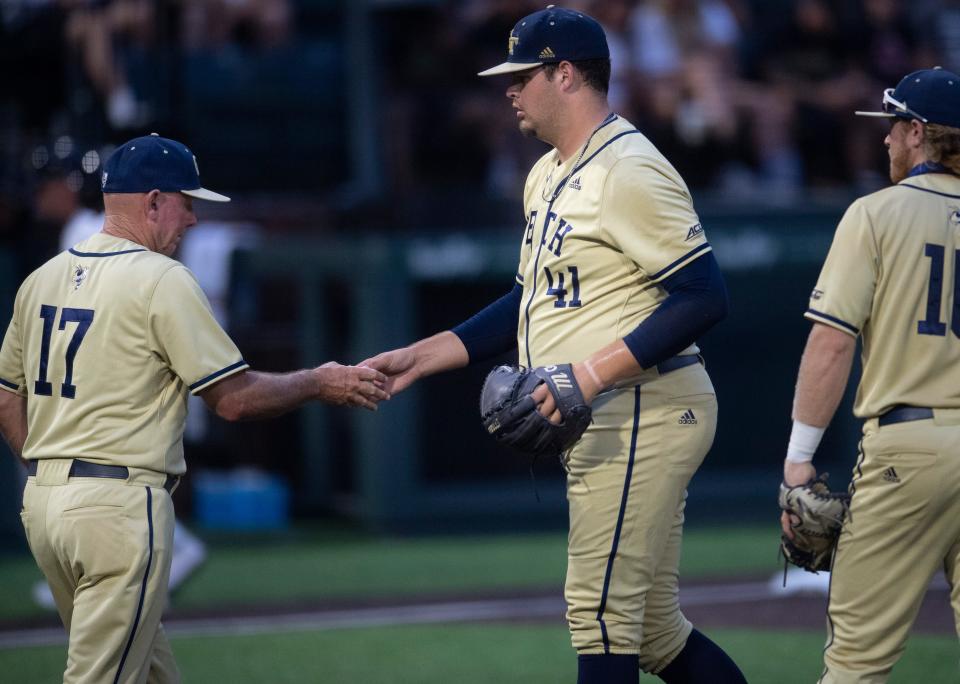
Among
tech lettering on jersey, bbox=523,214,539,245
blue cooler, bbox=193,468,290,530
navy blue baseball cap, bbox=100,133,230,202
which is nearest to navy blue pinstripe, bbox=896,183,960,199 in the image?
tech lettering on jersey, bbox=523,214,539,245

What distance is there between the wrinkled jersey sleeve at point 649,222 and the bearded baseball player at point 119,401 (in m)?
1.12

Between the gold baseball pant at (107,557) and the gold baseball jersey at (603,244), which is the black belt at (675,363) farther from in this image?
the gold baseball pant at (107,557)

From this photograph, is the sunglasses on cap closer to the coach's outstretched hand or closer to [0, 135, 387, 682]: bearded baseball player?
the coach's outstretched hand

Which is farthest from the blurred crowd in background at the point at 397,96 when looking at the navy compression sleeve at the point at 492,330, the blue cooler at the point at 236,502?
the navy compression sleeve at the point at 492,330

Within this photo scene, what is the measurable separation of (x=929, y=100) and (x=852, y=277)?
580 mm

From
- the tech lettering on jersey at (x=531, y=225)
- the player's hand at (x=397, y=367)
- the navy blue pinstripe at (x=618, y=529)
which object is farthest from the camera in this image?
the player's hand at (x=397, y=367)

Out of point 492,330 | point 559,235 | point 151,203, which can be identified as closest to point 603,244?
point 559,235

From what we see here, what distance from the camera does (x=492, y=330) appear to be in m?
4.73

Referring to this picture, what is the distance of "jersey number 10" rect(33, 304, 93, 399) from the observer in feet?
13.1

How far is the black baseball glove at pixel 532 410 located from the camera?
155 inches

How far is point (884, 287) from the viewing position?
403 cm

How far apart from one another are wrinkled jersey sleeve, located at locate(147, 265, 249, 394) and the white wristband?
169 cm

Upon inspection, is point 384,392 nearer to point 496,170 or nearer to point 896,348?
point 896,348

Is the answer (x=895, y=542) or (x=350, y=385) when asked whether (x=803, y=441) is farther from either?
(x=350, y=385)
